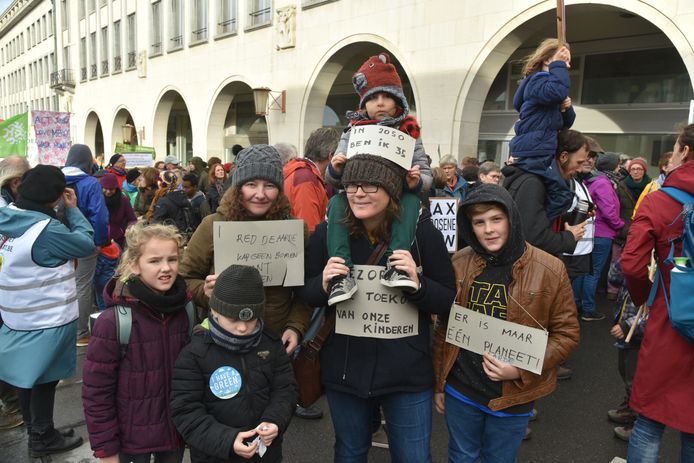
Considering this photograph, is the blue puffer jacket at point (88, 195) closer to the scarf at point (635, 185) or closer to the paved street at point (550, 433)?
the paved street at point (550, 433)

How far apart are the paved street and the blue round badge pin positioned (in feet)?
4.97

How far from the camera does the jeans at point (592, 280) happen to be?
599 centimetres

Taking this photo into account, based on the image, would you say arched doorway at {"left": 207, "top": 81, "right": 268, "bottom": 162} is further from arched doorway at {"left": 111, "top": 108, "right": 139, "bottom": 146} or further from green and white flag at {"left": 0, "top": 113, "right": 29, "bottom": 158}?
green and white flag at {"left": 0, "top": 113, "right": 29, "bottom": 158}

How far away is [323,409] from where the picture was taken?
156 inches

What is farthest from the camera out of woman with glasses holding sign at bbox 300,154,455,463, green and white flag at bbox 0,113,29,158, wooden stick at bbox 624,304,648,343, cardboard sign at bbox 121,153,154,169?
cardboard sign at bbox 121,153,154,169

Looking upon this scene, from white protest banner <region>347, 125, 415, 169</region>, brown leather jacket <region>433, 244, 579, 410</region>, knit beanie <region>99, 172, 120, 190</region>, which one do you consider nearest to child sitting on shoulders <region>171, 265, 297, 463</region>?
white protest banner <region>347, 125, 415, 169</region>

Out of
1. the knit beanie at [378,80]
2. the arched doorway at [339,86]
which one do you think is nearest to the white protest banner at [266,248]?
the knit beanie at [378,80]

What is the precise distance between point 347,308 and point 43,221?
2.08 metres

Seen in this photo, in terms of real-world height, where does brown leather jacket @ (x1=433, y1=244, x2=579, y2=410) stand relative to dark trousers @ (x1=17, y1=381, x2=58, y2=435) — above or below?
above

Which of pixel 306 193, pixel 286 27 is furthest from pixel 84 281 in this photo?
pixel 286 27

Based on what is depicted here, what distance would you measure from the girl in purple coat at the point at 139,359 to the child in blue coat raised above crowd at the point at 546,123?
2.33m

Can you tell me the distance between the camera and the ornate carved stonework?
46.5ft

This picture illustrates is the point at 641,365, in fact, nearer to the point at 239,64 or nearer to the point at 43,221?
the point at 43,221

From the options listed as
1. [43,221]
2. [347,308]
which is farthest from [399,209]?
[43,221]
